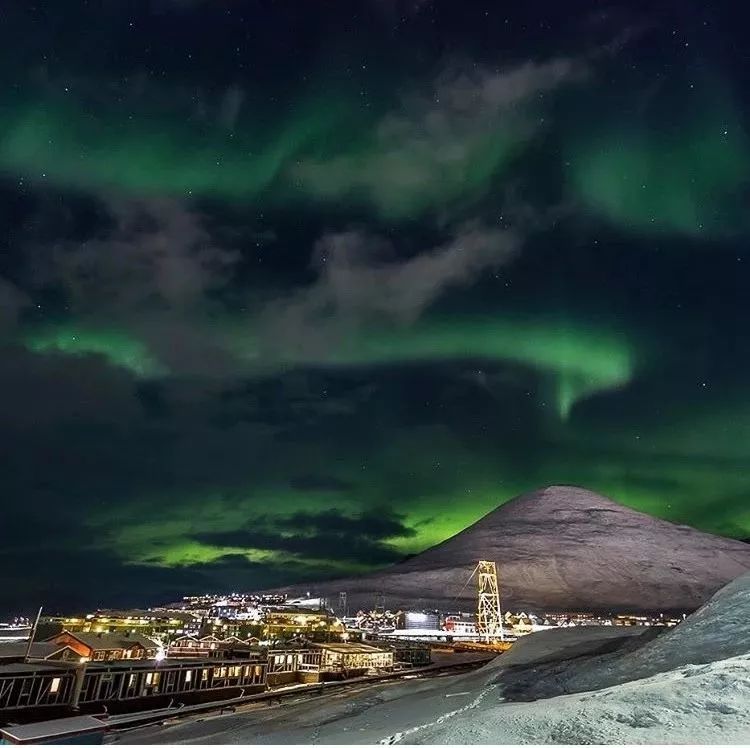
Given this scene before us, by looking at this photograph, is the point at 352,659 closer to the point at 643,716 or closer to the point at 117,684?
the point at 117,684

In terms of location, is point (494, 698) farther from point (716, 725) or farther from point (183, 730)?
point (183, 730)

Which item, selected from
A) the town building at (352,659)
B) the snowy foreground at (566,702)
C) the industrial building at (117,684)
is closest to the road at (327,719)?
the snowy foreground at (566,702)

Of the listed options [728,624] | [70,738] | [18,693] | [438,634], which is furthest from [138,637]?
[438,634]

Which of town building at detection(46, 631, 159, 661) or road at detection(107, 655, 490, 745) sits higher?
town building at detection(46, 631, 159, 661)

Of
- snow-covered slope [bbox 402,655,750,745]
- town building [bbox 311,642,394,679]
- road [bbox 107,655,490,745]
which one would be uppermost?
town building [bbox 311,642,394,679]

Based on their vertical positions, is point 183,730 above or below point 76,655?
below

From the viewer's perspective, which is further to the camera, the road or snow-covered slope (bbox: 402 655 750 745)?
the road

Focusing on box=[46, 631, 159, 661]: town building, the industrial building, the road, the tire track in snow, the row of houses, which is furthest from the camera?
box=[46, 631, 159, 661]: town building

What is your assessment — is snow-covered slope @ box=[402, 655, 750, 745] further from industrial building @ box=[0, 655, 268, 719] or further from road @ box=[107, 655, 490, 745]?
industrial building @ box=[0, 655, 268, 719]

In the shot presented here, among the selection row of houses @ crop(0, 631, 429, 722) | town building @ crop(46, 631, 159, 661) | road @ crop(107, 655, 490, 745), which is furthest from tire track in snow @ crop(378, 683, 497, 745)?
town building @ crop(46, 631, 159, 661)
